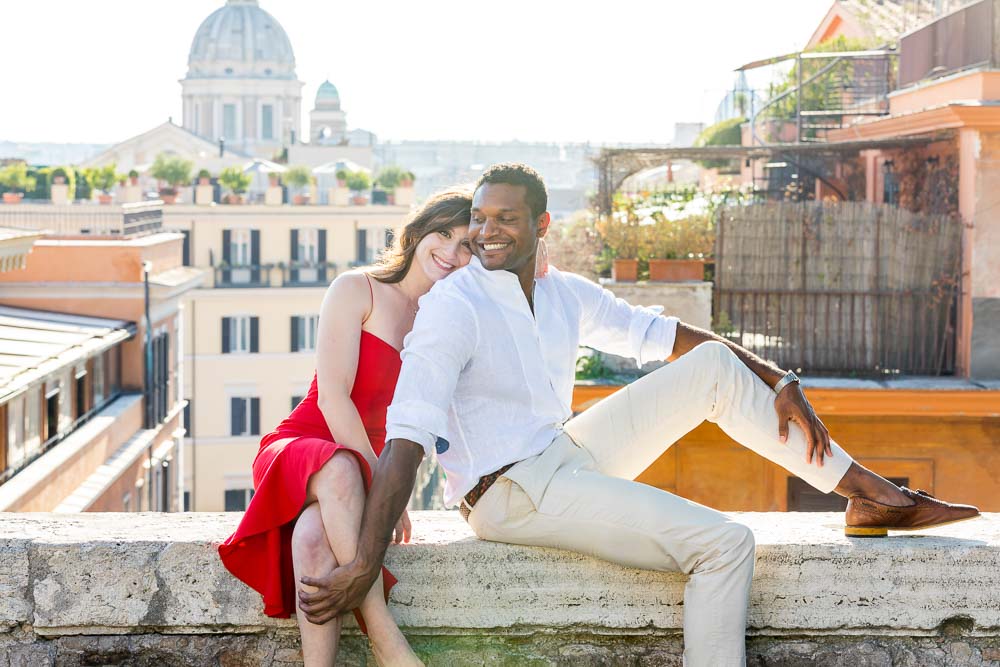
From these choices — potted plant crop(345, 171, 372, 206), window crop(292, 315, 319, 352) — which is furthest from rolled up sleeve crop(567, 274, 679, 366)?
potted plant crop(345, 171, 372, 206)

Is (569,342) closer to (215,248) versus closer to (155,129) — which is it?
(215,248)

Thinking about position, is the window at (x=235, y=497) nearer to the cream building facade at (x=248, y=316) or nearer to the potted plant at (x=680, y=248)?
the cream building facade at (x=248, y=316)

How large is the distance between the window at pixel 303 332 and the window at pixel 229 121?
71239 millimetres

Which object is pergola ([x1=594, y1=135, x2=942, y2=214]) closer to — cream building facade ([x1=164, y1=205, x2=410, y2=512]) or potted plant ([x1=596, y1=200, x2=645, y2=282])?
potted plant ([x1=596, y1=200, x2=645, y2=282])

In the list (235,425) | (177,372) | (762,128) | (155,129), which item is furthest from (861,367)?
(155,129)

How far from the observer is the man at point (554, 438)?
10.8ft

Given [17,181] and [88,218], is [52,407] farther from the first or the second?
[17,181]

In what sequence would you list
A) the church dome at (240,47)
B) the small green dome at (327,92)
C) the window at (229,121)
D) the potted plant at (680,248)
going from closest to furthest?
the potted plant at (680,248) → the small green dome at (327,92) → the window at (229,121) → the church dome at (240,47)

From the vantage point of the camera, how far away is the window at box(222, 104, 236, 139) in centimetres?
11300

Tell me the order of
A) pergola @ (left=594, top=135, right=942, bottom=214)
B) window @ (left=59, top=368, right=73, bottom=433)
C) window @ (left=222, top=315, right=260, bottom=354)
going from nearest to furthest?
pergola @ (left=594, top=135, right=942, bottom=214), window @ (left=59, top=368, right=73, bottom=433), window @ (left=222, top=315, right=260, bottom=354)

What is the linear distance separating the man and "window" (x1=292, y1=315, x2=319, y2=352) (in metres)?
40.1

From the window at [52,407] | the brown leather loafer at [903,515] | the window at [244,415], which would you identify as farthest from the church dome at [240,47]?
the brown leather loafer at [903,515]

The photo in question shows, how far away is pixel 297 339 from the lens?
43812 mm

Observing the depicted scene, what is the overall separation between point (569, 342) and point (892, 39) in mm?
15535
